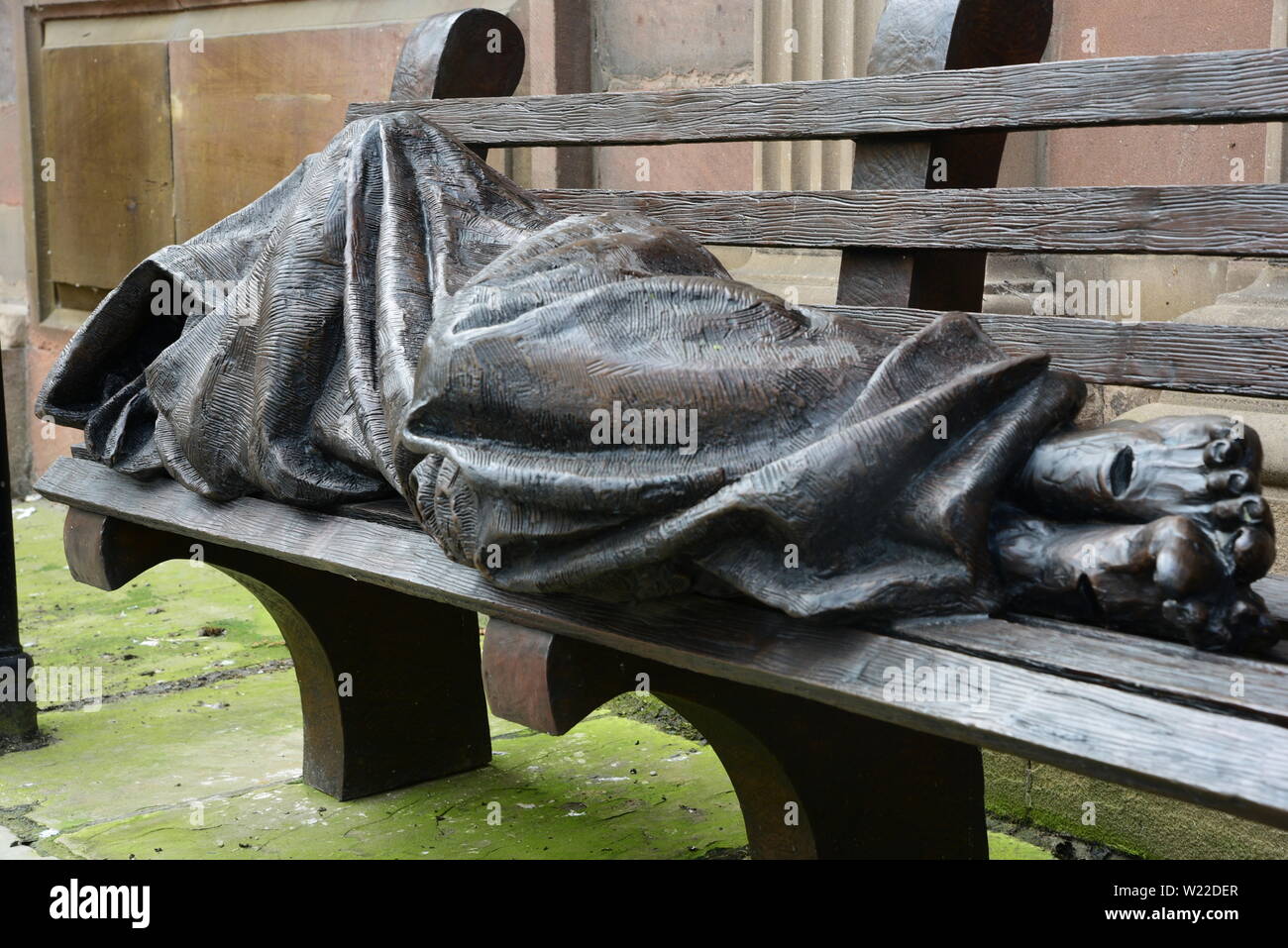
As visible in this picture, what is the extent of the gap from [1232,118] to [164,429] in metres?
1.74

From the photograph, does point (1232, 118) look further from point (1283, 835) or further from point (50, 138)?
point (50, 138)

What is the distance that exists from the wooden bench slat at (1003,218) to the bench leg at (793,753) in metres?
0.75

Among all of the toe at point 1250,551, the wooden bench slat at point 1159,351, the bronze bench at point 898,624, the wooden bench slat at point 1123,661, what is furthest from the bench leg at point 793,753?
the toe at point 1250,551

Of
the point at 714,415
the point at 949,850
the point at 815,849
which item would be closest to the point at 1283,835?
the point at 949,850

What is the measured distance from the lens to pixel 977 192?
7.22 feet

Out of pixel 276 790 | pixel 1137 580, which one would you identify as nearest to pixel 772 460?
pixel 1137 580

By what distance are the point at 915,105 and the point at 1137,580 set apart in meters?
1.06

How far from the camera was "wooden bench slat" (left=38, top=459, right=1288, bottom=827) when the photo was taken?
1.24 metres

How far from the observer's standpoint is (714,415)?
163 centimetres

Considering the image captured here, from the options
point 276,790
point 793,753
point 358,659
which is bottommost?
point 276,790

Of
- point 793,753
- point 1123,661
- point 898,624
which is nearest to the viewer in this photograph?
point 1123,661

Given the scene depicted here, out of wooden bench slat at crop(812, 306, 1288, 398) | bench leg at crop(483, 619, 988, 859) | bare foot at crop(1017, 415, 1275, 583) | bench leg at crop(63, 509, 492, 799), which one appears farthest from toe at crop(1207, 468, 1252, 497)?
bench leg at crop(63, 509, 492, 799)

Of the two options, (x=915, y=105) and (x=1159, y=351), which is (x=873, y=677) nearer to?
(x=1159, y=351)

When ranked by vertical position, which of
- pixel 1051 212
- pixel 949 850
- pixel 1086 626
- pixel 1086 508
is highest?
pixel 1051 212
